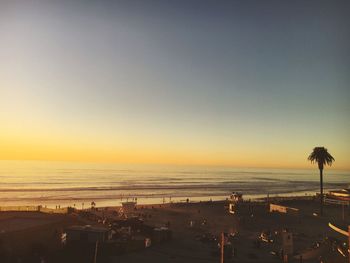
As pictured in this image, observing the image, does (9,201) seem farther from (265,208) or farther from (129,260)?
(129,260)

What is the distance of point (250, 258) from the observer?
32312 millimetres

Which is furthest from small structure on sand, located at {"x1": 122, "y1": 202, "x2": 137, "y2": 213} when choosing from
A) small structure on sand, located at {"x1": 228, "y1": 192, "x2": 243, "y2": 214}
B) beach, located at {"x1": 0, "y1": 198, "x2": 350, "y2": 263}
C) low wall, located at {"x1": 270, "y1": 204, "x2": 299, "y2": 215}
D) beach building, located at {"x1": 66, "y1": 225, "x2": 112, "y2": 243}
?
beach building, located at {"x1": 66, "y1": 225, "x2": 112, "y2": 243}

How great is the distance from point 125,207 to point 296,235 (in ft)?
101

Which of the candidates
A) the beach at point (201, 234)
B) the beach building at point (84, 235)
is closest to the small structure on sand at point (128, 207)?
the beach at point (201, 234)

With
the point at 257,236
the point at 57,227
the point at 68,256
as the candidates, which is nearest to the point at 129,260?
the point at 68,256

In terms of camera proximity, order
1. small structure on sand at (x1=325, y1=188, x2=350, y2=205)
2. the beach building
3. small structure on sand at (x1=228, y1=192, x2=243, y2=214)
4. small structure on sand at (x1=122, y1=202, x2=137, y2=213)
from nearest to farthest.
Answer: the beach building
small structure on sand at (x1=325, y1=188, x2=350, y2=205)
small structure on sand at (x1=228, y1=192, x2=243, y2=214)
small structure on sand at (x1=122, y1=202, x2=137, y2=213)

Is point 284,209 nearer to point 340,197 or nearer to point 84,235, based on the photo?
point 340,197

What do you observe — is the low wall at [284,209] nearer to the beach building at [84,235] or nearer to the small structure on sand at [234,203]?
the small structure on sand at [234,203]

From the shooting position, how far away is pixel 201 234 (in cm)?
4338

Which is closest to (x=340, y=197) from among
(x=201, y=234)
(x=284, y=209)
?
(x=284, y=209)

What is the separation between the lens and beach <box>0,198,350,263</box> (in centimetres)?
3047

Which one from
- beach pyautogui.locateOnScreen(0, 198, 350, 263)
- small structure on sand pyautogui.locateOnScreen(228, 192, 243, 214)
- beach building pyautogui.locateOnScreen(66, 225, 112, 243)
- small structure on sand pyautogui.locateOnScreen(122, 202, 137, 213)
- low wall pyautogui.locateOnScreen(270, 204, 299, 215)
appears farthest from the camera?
small structure on sand pyautogui.locateOnScreen(122, 202, 137, 213)

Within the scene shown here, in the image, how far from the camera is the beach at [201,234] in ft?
100.0

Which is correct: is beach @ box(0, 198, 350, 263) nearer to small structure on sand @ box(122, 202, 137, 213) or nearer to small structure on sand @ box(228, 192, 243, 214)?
small structure on sand @ box(228, 192, 243, 214)
